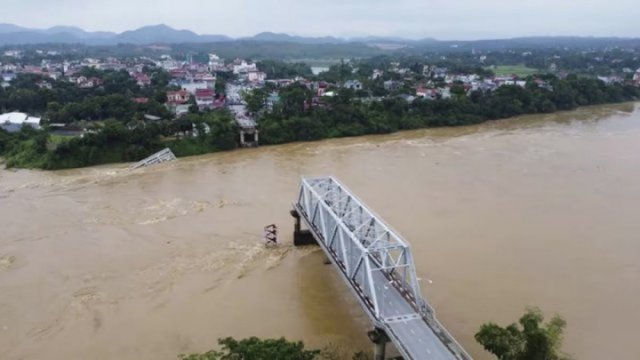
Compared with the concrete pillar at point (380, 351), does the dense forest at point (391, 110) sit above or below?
above

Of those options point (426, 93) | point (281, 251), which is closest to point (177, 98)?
point (426, 93)

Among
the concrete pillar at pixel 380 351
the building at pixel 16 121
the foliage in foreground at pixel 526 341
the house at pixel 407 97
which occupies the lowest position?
the concrete pillar at pixel 380 351

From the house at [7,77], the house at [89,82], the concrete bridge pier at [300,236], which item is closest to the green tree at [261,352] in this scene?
the concrete bridge pier at [300,236]

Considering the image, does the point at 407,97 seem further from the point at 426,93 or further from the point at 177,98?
the point at 177,98

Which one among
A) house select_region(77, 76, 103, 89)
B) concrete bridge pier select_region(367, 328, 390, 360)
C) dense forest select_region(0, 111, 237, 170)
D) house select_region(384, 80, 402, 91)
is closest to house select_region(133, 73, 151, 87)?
house select_region(77, 76, 103, 89)

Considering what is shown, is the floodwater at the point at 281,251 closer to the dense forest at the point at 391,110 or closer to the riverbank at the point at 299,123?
the riverbank at the point at 299,123

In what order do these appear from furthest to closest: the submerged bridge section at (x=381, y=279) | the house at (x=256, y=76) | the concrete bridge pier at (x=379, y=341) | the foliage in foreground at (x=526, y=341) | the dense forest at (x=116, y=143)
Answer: the house at (x=256, y=76), the dense forest at (x=116, y=143), the concrete bridge pier at (x=379, y=341), the submerged bridge section at (x=381, y=279), the foliage in foreground at (x=526, y=341)

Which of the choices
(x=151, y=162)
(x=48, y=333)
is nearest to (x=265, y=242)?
(x=48, y=333)

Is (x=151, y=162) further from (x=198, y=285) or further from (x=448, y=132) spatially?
(x=448, y=132)
